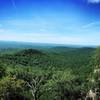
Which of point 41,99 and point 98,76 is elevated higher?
point 98,76

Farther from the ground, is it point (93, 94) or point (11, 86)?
point (11, 86)

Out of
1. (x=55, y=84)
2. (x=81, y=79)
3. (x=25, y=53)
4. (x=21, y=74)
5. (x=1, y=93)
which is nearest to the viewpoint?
(x=1, y=93)

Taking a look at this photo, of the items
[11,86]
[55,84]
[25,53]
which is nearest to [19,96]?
[11,86]

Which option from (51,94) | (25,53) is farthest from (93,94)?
(25,53)

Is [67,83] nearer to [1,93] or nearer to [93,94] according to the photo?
[93,94]

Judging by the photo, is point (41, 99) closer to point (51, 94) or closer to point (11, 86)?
point (51, 94)

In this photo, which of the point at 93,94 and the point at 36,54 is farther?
the point at 36,54

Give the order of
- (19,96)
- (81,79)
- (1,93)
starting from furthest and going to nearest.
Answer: (81,79) → (19,96) → (1,93)

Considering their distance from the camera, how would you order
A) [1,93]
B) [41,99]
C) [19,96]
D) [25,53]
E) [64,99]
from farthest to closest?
[25,53] < [64,99] < [41,99] < [19,96] < [1,93]

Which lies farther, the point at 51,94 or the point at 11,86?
the point at 51,94
